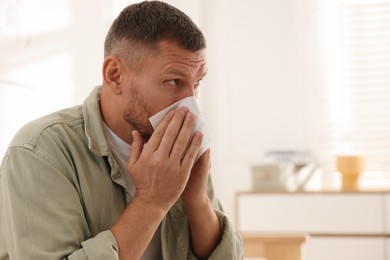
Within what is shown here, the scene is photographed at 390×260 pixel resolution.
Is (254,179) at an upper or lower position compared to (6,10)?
lower

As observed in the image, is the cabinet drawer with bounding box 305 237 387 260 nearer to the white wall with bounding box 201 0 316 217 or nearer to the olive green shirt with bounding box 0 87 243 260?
the white wall with bounding box 201 0 316 217

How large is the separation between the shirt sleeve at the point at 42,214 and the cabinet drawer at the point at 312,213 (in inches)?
86.5

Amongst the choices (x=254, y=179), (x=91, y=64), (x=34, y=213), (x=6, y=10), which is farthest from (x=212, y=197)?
(x=254, y=179)

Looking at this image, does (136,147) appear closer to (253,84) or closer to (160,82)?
(160,82)

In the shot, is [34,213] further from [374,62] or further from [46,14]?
[374,62]

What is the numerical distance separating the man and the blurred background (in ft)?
6.70

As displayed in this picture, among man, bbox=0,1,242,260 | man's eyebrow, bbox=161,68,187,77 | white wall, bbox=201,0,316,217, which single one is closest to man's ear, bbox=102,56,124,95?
man, bbox=0,1,242,260

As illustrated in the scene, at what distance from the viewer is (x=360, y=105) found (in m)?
3.68

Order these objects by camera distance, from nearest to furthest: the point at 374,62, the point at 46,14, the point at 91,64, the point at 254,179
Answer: the point at 46,14 → the point at 91,64 → the point at 254,179 → the point at 374,62

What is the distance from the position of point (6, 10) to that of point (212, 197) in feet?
2.36

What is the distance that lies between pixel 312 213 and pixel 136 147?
2146mm

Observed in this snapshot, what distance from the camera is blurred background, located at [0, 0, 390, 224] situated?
3652mm

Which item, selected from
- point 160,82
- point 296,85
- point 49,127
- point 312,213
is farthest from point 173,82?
point 296,85

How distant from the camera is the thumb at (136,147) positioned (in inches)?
50.0
